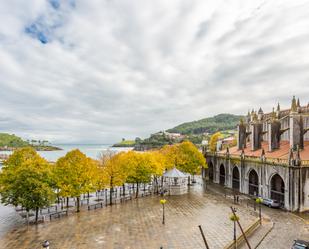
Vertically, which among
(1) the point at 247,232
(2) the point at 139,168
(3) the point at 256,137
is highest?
(3) the point at 256,137

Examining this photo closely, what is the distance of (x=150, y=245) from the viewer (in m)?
17.5

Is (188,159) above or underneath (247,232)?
above

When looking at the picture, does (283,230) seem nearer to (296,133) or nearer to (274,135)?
(296,133)

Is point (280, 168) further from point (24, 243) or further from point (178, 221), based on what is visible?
Answer: point (24, 243)

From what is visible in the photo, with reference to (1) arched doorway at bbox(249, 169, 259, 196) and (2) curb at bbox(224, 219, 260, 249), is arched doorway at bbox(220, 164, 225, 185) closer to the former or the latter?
(1) arched doorway at bbox(249, 169, 259, 196)

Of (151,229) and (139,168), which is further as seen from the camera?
(139,168)

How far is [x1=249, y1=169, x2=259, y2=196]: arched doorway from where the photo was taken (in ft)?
120

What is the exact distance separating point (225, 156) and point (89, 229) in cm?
3201

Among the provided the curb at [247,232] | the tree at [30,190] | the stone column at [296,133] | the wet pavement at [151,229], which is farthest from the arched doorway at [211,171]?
the tree at [30,190]

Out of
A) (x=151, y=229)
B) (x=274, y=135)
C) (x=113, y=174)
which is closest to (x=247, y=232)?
(x=151, y=229)

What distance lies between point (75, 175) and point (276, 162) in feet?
82.2

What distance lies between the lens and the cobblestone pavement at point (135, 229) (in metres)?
18.0

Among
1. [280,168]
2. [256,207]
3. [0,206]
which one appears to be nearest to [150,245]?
[256,207]

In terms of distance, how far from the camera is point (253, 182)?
38281 mm
